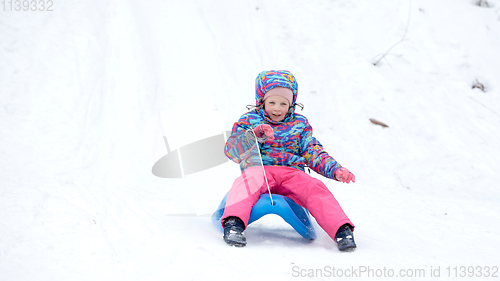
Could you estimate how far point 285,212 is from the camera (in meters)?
2.23

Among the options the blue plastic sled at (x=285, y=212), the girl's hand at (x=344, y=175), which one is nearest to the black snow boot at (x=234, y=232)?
the blue plastic sled at (x=285, y=212)

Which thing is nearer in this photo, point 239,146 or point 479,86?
point 239,146

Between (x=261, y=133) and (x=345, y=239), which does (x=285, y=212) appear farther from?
(x=261, y=133)

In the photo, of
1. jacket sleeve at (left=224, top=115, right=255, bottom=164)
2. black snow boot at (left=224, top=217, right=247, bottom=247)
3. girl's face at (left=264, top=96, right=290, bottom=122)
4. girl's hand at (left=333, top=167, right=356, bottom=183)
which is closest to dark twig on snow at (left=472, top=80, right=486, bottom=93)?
girl's face at (left=264, top=96, right=290, bottom=122)

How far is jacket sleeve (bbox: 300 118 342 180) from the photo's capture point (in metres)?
2.46

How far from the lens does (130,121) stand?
4133mm

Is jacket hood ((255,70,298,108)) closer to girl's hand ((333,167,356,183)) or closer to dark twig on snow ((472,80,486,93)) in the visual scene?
girl's hand ((333,167,356,183))

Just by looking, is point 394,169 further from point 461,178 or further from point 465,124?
point 465,124

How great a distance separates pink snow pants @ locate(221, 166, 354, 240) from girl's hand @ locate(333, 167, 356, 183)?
9 centimetres

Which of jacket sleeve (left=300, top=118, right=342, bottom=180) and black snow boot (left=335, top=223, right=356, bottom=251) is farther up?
jacket sleeve (left=300, top=118, right=342, bottom=180)

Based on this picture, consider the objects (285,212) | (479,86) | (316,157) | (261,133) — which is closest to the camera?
(285,212)

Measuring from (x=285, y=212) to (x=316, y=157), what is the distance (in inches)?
18.2

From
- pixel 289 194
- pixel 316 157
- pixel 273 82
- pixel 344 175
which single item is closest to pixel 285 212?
pixel 289 194

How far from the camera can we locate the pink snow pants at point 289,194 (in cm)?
219
